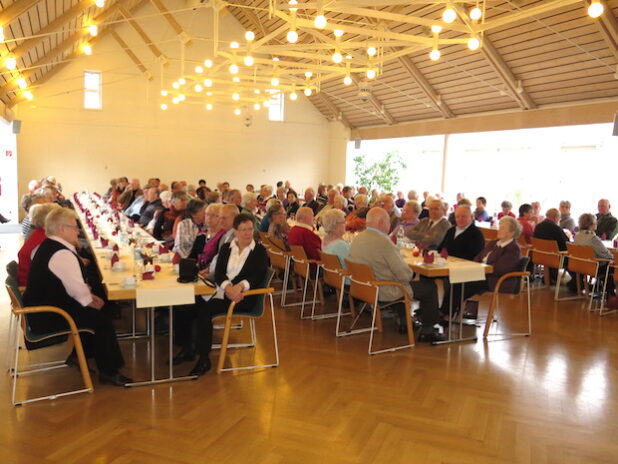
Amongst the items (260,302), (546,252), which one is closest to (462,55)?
(546,252)

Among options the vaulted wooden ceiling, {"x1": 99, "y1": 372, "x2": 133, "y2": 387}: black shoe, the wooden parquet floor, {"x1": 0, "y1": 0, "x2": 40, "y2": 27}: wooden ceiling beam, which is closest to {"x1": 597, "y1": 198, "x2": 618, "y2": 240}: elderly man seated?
the vaulted wooden ceiling

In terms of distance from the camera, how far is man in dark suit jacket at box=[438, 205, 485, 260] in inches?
229

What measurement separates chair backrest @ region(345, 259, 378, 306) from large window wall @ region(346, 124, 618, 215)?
8.87 m

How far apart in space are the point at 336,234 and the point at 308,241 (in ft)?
1.62

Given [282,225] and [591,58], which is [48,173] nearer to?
[282,225]

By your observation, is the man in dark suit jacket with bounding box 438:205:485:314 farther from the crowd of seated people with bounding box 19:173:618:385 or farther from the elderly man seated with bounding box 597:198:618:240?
the elderly man seated with bounding box 597:198:618:240

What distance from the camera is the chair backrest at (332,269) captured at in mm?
5297

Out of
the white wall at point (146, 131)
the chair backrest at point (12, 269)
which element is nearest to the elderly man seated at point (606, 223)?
the chair backrest at point (12, 269)

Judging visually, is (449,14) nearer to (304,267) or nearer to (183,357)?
(304,267)

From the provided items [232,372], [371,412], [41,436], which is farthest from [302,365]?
[41,436]

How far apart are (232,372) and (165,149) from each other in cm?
1420

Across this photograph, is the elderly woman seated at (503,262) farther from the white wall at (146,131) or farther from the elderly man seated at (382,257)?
the white wall at (146,131)

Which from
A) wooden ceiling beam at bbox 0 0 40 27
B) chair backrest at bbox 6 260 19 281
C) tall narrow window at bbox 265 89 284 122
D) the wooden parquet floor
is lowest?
the wooden parquet floor

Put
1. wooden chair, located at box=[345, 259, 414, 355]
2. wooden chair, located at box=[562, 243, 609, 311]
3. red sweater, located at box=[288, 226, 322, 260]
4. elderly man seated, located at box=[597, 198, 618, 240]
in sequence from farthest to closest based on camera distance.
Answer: elderly man seated, located at box=[597, 198, 618, 240], wooden chair, located at box=[562, 243, 609, 311], red sweater, located at box=[288, 226, 322, 260], wooden chair, located at box=[345, 259, 414, 355]
